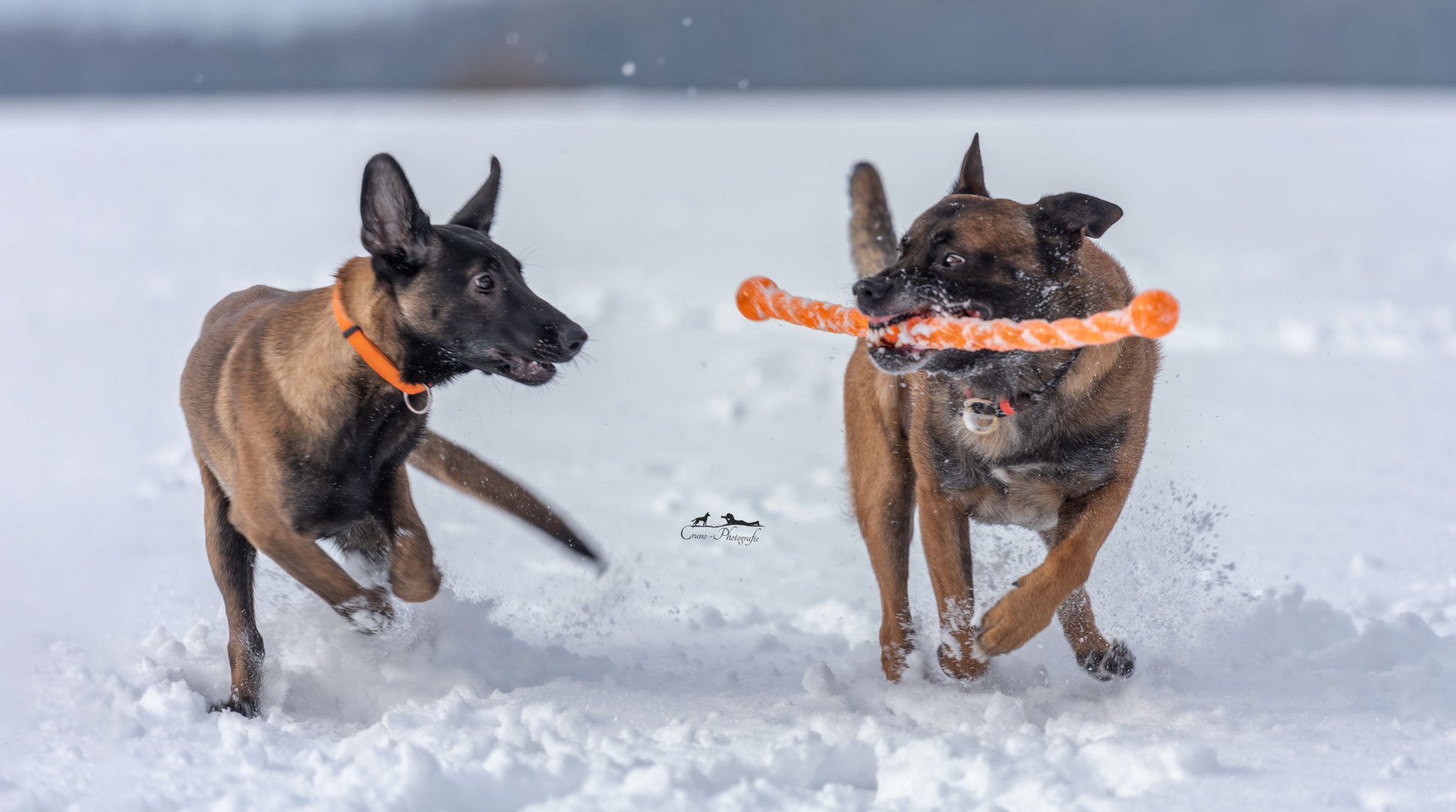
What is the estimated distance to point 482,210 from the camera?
426 centimetres

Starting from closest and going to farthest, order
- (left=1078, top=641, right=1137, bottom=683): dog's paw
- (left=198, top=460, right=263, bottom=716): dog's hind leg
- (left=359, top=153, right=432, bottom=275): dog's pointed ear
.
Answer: (left=359, top=153, right=432, bottom=275): dog's pointed ear → (left=198, top=460, right=263, bottom=716): dog's hind leg → (left=1078, top=641, right=1137, bottom=683): dog's paw

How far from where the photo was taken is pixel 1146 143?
19031mm

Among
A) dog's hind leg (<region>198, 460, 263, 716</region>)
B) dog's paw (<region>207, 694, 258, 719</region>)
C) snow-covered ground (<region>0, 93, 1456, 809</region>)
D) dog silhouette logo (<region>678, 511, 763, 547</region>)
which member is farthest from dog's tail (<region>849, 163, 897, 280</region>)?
dog's paw (<region>207, 694, 258, 719</region>)

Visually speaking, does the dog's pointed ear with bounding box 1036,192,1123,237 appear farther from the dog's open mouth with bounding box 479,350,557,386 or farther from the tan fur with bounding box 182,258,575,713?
the tan fur with bounding box 182,258,575,713

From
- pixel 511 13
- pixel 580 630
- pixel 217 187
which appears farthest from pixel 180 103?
pixel 580 630

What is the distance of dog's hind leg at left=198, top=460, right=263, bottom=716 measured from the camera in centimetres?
391

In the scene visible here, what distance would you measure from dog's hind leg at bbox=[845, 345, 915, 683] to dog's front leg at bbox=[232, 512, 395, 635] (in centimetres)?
176

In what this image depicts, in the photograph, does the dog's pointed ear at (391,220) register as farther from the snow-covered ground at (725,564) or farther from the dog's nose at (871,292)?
the dog's nose at (871,292)

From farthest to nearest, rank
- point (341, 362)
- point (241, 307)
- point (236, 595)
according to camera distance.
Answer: point (241, 307)
point (236, 595)
point (341, 362)

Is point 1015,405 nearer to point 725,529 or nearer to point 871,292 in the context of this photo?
point 871,292

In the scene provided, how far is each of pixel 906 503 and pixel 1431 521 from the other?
2998 millimetres

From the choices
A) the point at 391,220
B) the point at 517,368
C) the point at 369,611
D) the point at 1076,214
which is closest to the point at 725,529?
the point at 369,611

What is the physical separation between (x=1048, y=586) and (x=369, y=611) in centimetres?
219

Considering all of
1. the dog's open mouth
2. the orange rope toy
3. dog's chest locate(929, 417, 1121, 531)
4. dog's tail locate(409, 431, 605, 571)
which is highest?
the orange rope toy
